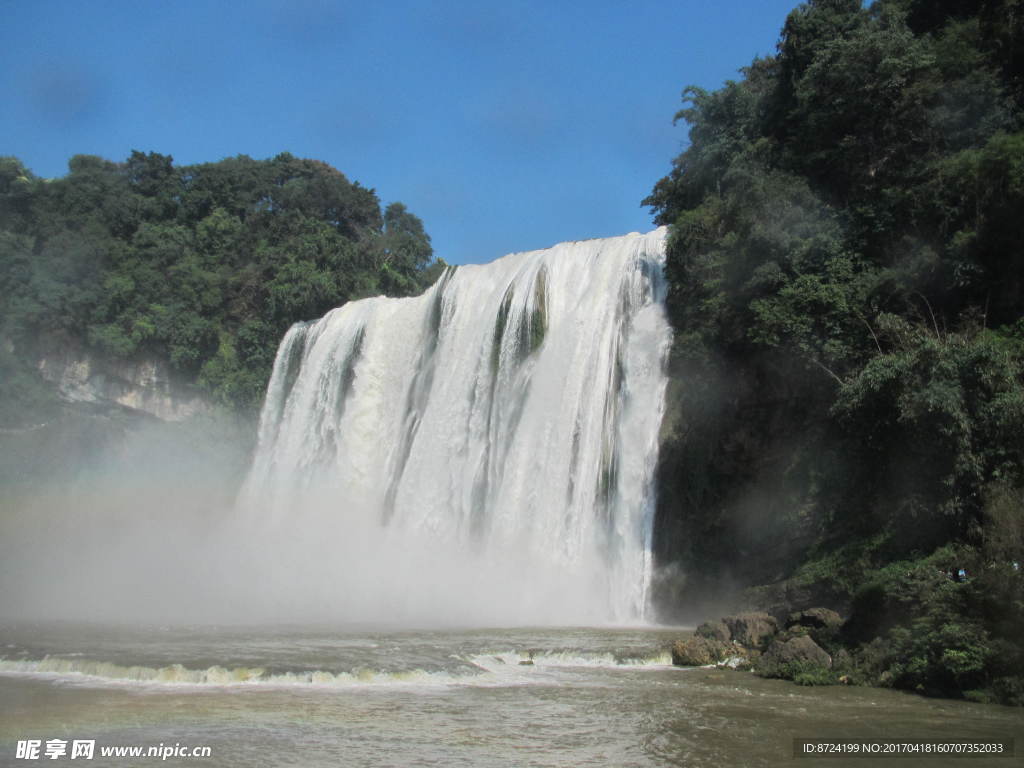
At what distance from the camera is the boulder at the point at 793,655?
1217 cm

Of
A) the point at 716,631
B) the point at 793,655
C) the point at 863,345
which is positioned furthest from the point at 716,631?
the point at 863,345

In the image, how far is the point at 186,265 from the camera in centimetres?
4678

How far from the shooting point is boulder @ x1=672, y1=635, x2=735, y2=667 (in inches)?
520

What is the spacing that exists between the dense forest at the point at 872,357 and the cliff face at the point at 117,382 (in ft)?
95.2

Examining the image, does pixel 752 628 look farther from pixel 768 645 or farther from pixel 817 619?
pixel 817 619

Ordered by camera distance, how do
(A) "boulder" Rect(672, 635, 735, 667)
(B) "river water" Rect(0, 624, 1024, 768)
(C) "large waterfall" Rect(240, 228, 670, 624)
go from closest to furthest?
(B) "river water" Rect(0, 624, 1024, 768), (A) "boulder" Rect(672, 635, 735, 667), (C) "large waterfall" Rect(240, 228, 670, 624)

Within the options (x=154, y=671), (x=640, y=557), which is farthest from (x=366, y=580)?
(x=154, y=671)

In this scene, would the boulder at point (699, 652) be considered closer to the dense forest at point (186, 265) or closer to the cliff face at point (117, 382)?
Answer: the dense forest at point (186, 265)

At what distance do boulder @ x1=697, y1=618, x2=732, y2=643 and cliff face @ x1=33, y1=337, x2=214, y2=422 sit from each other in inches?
1286

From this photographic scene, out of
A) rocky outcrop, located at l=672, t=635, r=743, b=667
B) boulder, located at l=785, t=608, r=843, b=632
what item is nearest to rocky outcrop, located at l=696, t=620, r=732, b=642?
rocky outcrop, located at l=672, t=635, r=743, b=667

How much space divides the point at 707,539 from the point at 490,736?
10.7m

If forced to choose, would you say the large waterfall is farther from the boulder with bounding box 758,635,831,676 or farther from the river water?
the boulder with bounding box 758,635,831,676

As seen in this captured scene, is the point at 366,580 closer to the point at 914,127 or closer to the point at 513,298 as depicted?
the point at 513,298

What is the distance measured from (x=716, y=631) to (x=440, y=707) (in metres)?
5.68
